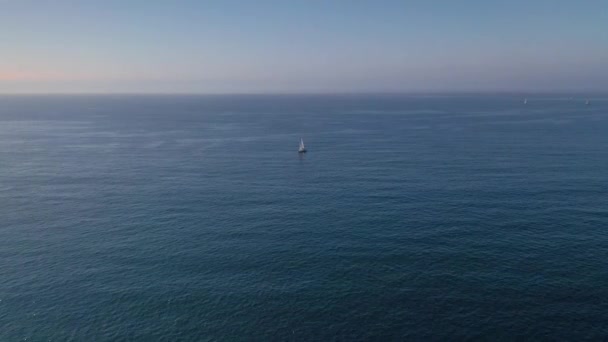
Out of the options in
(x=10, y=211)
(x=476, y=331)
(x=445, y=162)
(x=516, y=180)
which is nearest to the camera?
(x=476, y=331)

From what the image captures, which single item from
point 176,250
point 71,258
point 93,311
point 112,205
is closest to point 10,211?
point 112,205

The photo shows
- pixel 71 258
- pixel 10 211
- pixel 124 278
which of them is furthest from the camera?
pixel 10 211

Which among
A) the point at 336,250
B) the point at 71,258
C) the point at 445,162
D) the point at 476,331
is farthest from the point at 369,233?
the point at 445,162

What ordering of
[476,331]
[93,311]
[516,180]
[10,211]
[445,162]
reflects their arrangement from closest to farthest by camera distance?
[476,331] < [93,311] < [10,211] < [516,180] < [445,162]

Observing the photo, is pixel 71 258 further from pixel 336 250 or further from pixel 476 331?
pixel 476 331

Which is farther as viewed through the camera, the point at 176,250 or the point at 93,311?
the point at 176,250

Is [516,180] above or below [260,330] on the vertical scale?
above

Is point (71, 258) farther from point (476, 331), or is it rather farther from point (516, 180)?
point (516, 180)

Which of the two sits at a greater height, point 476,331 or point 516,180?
point 516,180

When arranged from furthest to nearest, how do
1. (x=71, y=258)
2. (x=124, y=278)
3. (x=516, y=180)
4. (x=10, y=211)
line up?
(x=516, y=180) < (x=10, y=211) < (x=71, y=258) < (x=124, y=278)
